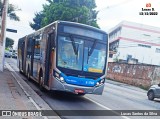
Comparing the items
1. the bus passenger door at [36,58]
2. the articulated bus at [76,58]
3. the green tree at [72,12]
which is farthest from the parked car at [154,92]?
the green tree at [72,12]

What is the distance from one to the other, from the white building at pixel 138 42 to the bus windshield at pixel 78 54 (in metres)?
55.0

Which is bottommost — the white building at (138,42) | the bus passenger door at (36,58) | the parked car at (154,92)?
A: the parked car at (154,92)

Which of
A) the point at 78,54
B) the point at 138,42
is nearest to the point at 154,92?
the point at 78,54

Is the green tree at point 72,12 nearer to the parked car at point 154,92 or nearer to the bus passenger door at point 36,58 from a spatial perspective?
the parked car at point 154,92

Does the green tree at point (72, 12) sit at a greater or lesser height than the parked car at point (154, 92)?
greater

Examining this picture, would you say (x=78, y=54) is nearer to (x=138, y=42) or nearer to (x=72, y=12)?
(x=72, y=12)

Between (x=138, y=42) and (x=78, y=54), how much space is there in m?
60.7

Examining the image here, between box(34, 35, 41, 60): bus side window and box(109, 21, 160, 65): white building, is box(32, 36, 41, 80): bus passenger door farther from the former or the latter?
box(109, 21, 160, 65): white building

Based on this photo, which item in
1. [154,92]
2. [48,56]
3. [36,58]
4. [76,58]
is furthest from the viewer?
[154,92]

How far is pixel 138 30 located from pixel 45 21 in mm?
29791

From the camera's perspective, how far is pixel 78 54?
1266 centimetres

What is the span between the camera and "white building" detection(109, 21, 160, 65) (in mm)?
69000

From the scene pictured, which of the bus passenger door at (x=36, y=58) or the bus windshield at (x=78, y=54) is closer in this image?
the bus windshield at (x=78, y=54)

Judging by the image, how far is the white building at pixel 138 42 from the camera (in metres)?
69.0
